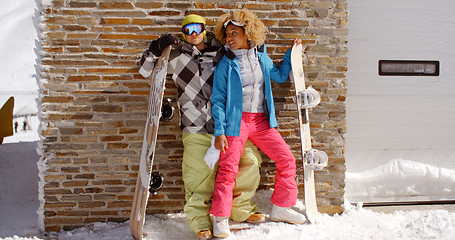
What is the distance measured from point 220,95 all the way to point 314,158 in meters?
1.02

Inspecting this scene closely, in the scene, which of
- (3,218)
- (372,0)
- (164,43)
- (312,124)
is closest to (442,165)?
(312,124)

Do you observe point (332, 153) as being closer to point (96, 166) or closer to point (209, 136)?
point (209, 136)

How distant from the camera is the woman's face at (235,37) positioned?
3078 millimetres

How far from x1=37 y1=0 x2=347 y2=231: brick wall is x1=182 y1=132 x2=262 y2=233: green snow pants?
1.04ft

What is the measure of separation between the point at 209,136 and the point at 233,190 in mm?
542

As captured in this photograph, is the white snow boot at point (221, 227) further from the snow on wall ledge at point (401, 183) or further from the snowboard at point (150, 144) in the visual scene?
the snow on wall ledge at point (401, 183)

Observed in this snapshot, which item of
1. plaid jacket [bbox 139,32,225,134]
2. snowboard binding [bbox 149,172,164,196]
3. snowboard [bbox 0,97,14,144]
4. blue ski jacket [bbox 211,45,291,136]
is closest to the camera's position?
blue ski jacket [bbox 211,45,291,136]

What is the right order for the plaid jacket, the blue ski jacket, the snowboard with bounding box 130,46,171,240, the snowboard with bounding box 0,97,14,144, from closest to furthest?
the snowboard with bounding box 130,46,171,240 → the blue ski jacket → the plaid jacket → the snowboard with bounding box 0,97,14,144

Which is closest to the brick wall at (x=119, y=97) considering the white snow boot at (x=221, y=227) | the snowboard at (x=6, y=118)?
the white snow boot at (x=221, y=227)

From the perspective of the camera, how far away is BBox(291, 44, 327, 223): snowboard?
3258 mm

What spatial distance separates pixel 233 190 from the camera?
3.27 meters

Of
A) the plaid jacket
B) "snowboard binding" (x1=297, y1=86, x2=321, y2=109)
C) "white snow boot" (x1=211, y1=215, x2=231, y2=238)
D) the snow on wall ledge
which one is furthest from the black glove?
the snow on wall ledge

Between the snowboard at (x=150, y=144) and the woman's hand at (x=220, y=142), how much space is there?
50cm

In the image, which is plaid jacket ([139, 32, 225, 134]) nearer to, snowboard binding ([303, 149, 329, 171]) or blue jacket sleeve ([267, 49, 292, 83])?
blue jacket sleeve ([267, 49, 292, 83])
